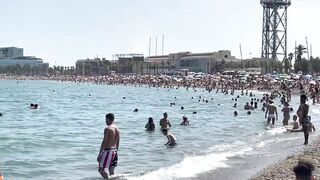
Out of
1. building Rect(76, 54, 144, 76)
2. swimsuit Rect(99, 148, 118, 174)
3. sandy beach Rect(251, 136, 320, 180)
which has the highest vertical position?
building Rect(76, 54, 144, 76)

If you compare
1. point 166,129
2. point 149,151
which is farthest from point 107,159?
point 166,129

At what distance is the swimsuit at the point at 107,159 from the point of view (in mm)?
11727

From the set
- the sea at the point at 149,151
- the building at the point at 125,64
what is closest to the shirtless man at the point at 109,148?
the sea at the point at 149,151

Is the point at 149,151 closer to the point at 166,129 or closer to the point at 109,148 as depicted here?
the point at 166,129

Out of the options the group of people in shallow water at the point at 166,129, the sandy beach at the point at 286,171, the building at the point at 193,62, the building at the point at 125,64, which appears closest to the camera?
the sandy beach at the point at 286,171

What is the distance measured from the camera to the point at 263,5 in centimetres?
14038

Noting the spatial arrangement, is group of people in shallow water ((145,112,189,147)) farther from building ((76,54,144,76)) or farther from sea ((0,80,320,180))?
building ((76,54,144,76))

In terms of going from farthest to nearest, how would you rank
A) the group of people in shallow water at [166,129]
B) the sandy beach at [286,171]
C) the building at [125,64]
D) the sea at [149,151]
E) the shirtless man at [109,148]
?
the building at [125,64], the group of people in shallow water at [166,129], the sea at [149,151], the sandy beach at [286,171], the shirtless man at [109,148]

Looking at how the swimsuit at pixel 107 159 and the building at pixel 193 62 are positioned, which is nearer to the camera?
the swimsuit at pixel 107 159

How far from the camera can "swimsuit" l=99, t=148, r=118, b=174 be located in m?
11.7

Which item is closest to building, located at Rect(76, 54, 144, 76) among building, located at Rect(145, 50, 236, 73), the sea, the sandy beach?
building, located at Rect(145, 50, 236, 73)

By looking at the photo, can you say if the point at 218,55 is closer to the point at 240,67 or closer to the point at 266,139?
the point at 240,67

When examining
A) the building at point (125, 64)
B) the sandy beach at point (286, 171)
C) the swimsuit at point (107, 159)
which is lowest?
the sandy beach at point (286, 171)

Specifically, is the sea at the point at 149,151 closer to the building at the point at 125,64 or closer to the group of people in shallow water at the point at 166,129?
the group of people in shallow water at the point at 166,129
